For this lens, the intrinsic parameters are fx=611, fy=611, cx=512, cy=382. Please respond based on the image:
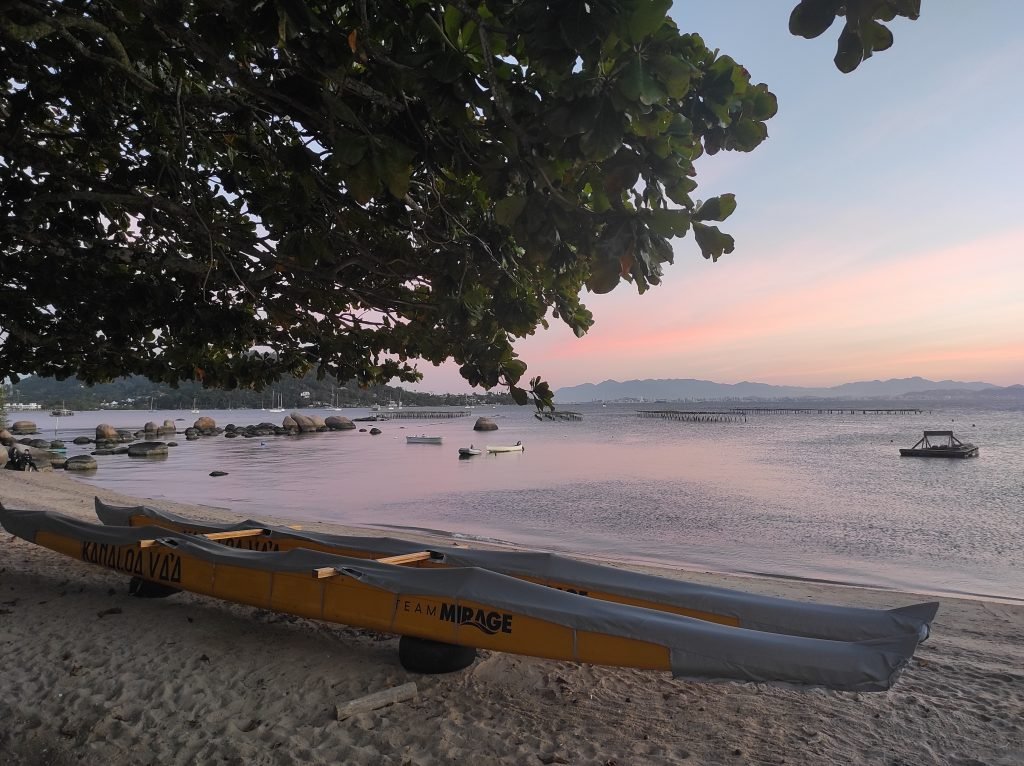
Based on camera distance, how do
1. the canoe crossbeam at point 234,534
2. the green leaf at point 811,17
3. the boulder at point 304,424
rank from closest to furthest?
1. the green leaf at point 811,17
2. the canoe crossbeam at point 234,534
3. the boulder at point 304,424

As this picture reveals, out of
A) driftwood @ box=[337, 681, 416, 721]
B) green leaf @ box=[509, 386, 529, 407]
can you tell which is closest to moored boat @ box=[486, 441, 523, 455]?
driftwood @ box=[337, 681, 416, 721]

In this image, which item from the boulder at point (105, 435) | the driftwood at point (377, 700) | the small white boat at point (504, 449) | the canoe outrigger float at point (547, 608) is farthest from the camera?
the boulder at point (105, 435)

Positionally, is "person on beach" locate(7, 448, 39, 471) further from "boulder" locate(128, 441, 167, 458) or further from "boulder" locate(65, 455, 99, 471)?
"boulder" locate(128, 441, 167, 458)

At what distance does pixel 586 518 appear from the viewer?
1683 cm

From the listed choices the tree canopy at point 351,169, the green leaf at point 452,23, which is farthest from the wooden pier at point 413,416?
the green leaf at point 452,23

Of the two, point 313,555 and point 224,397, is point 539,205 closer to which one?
point 313,555

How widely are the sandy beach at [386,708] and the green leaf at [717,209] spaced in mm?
2927

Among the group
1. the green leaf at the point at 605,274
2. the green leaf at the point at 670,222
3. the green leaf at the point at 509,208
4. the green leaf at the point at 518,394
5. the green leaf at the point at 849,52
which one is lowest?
the green leaf at the point at 518,394

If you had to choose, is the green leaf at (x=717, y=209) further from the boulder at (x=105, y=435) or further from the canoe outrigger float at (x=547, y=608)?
the boulder at (x=105, y=435)

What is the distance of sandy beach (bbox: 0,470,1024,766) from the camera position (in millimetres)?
3434

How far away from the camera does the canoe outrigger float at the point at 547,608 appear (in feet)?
10.7

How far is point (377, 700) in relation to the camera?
12.6 ft

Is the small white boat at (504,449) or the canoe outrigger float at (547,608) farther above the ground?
the canoe outrigger float at (547,608)

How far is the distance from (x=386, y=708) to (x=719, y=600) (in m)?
2.36
